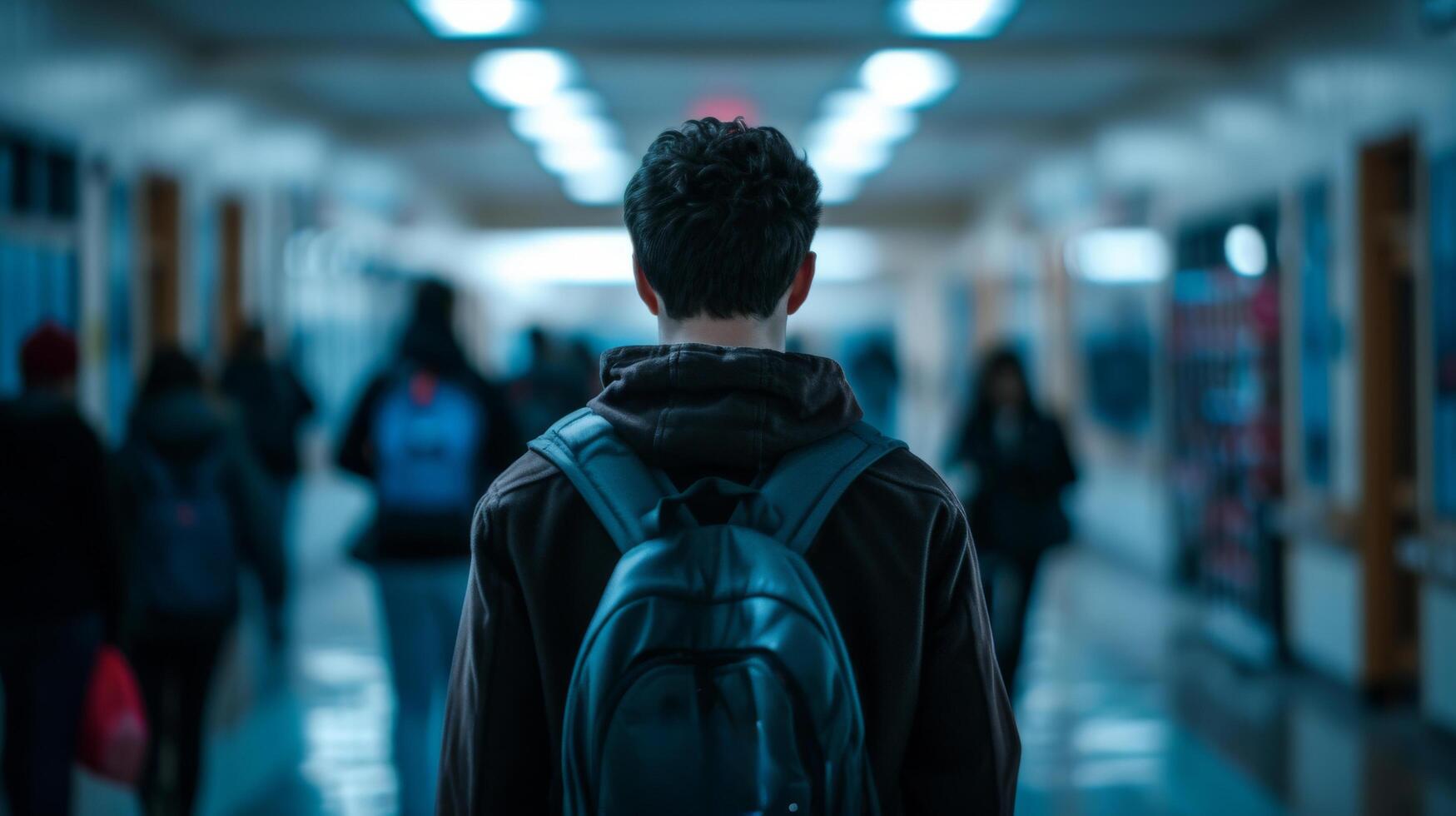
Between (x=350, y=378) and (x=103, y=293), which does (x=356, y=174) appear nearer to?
(x=350, y=378)

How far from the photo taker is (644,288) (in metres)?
1.46

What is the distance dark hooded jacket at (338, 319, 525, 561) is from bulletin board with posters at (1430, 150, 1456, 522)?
3.76 metres

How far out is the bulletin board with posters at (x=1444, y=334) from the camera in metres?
5.64

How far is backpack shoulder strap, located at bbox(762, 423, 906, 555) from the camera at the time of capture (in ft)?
4.42

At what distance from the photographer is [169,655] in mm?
4008

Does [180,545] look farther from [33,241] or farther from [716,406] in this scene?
[33,241]

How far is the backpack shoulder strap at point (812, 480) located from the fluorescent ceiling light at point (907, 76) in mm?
7555

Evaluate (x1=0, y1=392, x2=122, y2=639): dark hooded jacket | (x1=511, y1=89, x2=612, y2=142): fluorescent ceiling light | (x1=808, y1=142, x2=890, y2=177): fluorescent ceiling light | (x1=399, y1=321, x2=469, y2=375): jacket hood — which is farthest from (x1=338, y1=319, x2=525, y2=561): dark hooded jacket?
(x1=808, y1=142, x2=890, y2=177): fluorescent ceiling light

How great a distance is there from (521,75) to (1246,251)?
4659 millimetres

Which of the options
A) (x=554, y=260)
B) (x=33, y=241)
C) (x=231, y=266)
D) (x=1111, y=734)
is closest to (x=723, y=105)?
(x=231, y=266)

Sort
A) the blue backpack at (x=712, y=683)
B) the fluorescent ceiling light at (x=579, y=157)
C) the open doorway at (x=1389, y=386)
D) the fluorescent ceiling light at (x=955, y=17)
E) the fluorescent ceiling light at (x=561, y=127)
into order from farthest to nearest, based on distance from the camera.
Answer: the fluorescent ceiling light at (x=579, y=157), the fluorescent ceiling light at (x=561, y=127), the fluorescent ceiling light at (x=955, y=17), the open doorway at (x=1389, y=386), the blue backpack at (x=712, y=683)

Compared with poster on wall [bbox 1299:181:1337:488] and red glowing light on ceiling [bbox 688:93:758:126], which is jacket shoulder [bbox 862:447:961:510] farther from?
red glowing light on ceiling [bbox 688:93:758:126]

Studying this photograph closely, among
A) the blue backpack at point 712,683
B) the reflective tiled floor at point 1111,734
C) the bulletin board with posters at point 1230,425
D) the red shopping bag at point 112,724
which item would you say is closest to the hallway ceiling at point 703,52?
the bulletin board with posters at point 1230,425

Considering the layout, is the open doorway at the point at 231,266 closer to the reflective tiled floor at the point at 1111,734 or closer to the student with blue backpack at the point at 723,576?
the reflective tiled floor at the point at 1111,734
